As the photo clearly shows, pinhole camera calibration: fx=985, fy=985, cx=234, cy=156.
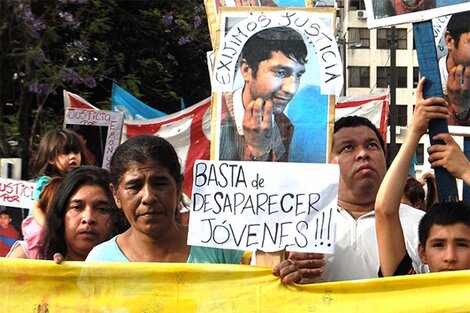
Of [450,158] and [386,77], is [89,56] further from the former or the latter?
[386,77]

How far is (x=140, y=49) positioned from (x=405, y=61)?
28792 millimetres

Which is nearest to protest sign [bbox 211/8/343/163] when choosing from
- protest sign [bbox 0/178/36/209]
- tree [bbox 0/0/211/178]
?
protest sign [bbox 0/178/36/209]

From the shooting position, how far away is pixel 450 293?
9.69 ft

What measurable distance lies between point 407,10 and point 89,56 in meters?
7.26

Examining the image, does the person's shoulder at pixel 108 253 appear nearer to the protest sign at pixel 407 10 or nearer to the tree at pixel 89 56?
the protest sign at pixel 407 10

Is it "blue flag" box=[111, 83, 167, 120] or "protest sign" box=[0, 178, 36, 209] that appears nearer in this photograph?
"protest sign" box=[0, 178, 36, 209]

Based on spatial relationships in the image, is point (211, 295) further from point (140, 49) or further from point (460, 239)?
point (140, 49)

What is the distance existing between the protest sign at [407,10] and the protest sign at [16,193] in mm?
2721

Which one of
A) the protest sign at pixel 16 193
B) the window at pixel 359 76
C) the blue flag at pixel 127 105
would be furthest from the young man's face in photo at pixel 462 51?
the window at pixel 359 76

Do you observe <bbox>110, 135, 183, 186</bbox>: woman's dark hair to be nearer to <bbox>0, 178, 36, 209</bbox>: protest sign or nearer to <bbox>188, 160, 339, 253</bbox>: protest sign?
<bbox>188, 160, 339, 253</bbox>: protest sign

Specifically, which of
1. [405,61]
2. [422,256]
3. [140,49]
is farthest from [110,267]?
[405,61]

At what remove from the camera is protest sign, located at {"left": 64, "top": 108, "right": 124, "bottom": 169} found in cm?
717

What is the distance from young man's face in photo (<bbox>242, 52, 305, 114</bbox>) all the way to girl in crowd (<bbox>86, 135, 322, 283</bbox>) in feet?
1.24

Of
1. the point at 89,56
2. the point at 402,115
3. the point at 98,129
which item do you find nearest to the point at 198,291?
the point at 98,129
